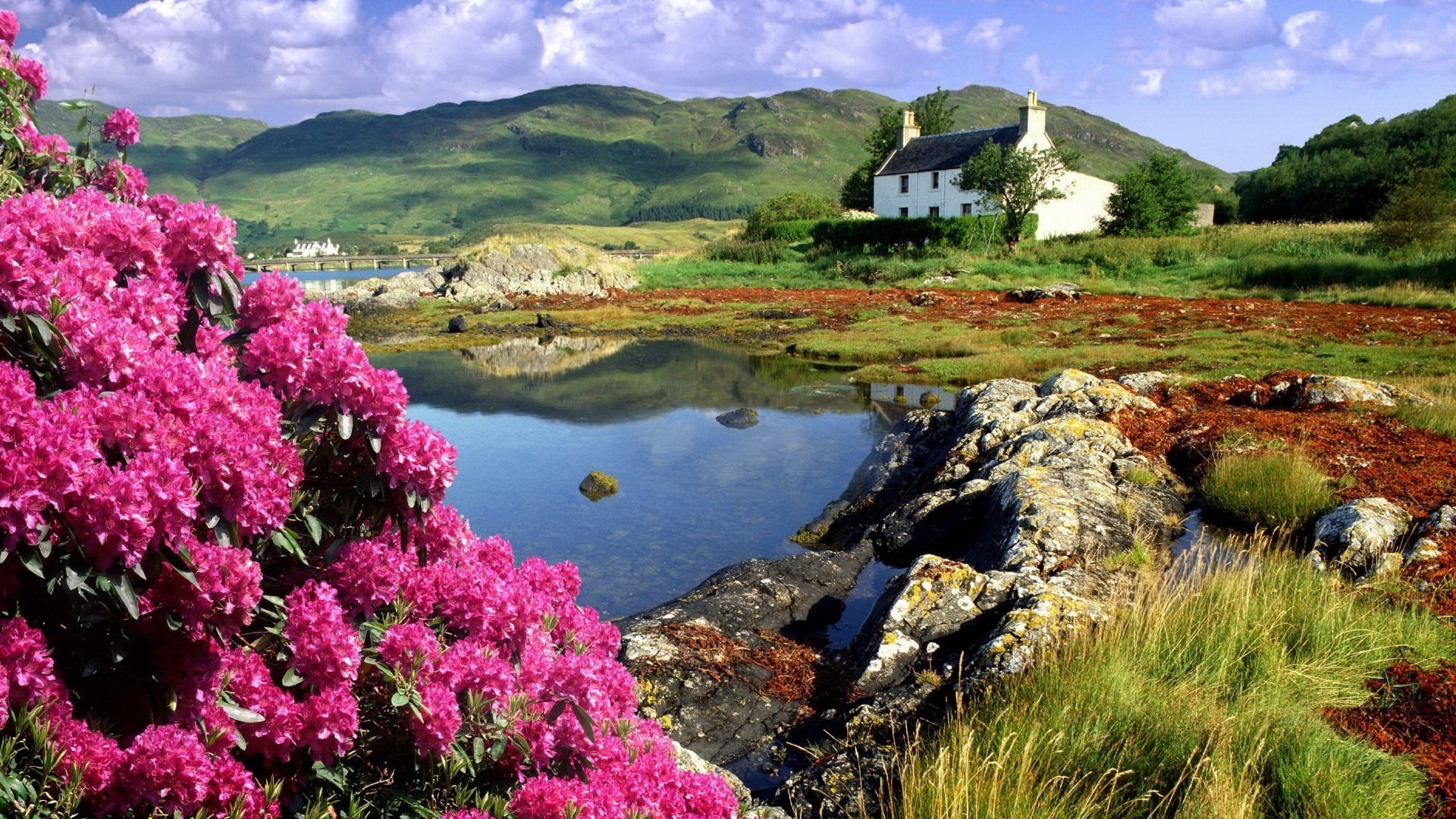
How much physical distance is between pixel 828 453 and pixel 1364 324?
17333 millimetres

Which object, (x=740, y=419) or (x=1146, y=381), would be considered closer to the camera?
(x=1146, y=381)

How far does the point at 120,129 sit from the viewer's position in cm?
495

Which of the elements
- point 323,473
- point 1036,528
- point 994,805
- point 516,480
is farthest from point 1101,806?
point 516,480

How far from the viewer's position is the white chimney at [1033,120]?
201 ft

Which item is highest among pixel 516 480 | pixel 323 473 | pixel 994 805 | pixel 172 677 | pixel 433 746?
pixel 323 473

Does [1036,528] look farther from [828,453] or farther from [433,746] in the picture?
[828,453]

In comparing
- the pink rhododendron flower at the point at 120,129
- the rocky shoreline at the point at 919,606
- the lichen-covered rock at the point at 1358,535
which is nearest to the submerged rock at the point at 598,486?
the rocky shoreline at the point at 919,606

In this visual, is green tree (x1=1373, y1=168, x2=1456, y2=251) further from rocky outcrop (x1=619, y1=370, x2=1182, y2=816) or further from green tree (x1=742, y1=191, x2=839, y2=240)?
green tree (x1=742, y1=191, x2=839, y2=240)

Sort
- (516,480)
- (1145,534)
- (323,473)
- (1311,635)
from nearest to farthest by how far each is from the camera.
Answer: (323,473)
(1311,635)
(1145,534)
(516,480)

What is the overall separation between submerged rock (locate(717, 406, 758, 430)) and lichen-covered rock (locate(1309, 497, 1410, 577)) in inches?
510

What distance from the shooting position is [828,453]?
57.9 ft

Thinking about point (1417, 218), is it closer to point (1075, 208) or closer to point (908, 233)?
point (1075, 208)

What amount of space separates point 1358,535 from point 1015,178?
49.2 m

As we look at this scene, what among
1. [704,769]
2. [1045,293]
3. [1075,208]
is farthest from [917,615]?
[1075,208]
